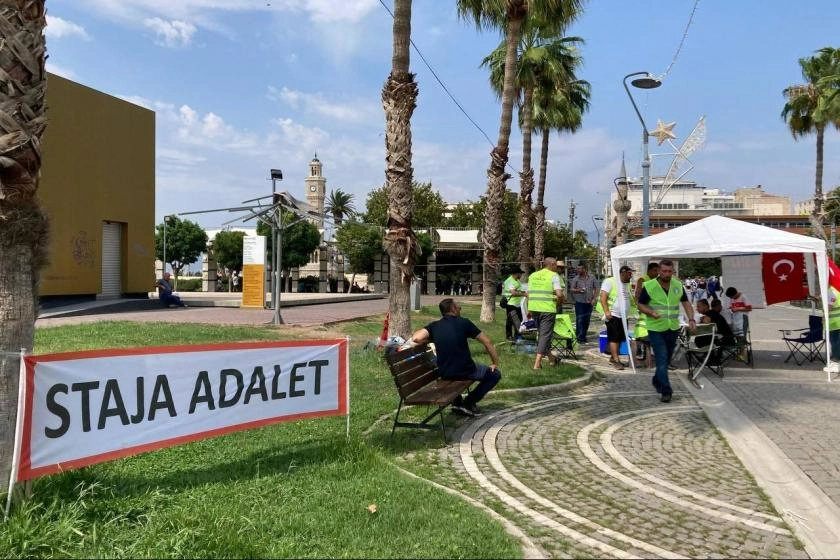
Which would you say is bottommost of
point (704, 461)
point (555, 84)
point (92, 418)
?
point (704, 461)

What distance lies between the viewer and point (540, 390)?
852 cm

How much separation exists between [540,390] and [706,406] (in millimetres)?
2029

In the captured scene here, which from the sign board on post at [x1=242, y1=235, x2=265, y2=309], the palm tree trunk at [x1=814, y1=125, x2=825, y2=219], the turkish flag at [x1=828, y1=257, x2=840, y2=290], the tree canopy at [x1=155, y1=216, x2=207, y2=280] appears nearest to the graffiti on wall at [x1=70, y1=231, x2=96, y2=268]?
the sign board on post at [x1=242, y1=235, x2=265, y2=309]

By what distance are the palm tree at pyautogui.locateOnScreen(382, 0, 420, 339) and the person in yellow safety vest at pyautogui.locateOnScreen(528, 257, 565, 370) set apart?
2.03 meters

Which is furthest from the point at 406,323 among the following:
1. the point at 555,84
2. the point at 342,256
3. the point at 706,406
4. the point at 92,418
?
the point at 342,256

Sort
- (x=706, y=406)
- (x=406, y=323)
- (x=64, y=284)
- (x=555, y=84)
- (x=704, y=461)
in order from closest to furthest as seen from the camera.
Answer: (x=704, y=461) < (x=706, y=406) < (x=406, y=323) < (x=64, y=284) < (x=555, y=84)

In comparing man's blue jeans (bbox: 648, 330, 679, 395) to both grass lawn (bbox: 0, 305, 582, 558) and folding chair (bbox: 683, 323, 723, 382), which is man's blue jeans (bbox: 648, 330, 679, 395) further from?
grass lawn (bbox: 0, 305, 582, 558)

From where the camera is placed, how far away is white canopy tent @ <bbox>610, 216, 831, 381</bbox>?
10.0m

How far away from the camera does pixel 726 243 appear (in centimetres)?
1033

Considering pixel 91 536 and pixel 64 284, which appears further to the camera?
pixel 64 284

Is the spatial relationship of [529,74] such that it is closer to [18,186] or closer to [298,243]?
[18,186]

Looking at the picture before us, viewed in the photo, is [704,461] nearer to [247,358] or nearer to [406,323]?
[247,358]

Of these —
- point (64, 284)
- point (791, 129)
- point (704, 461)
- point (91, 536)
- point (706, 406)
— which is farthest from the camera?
point (791, 129)

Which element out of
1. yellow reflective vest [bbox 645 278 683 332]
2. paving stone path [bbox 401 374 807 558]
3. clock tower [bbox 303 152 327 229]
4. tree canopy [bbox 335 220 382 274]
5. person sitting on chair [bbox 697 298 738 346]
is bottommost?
paving stone path [bbox 401 374 807 558]
